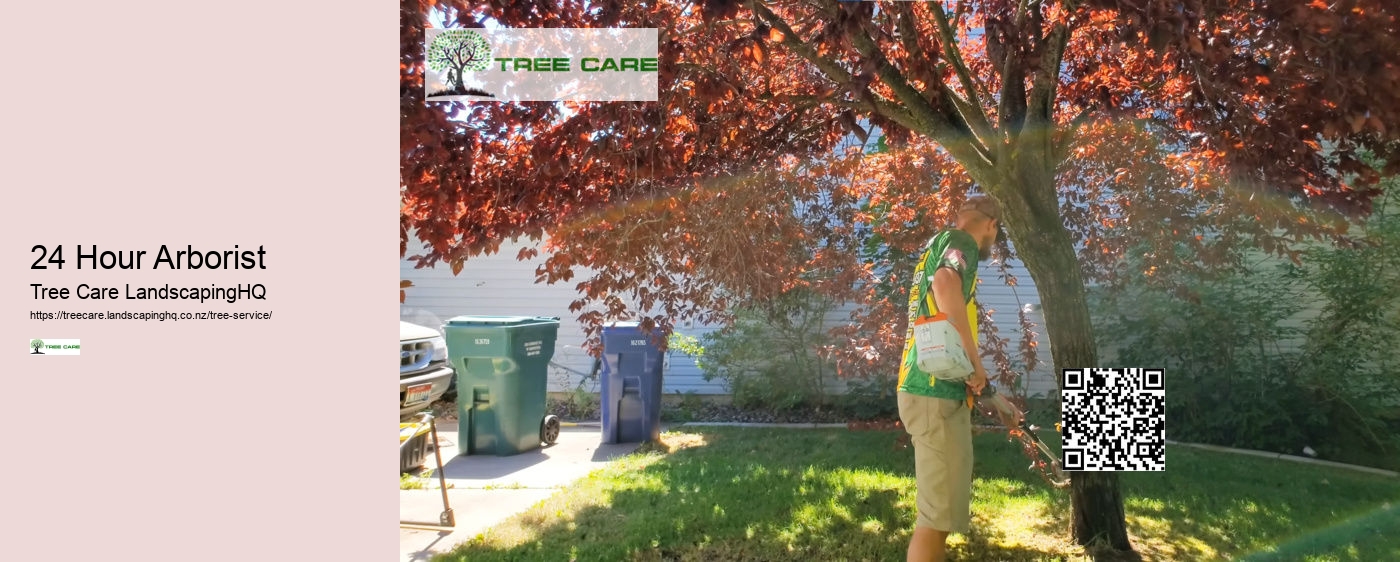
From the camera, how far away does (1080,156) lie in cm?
490

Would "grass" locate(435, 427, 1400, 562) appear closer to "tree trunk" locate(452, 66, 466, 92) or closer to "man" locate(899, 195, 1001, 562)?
"man" locate(899, 195, 1001, 562)

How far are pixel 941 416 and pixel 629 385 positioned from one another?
426cm

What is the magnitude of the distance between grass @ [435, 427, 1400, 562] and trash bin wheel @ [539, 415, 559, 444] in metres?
0.88

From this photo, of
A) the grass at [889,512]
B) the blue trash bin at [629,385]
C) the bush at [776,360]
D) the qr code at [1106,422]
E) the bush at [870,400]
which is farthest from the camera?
the bush at [776,360]

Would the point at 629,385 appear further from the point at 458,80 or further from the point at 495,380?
the point at 458,80

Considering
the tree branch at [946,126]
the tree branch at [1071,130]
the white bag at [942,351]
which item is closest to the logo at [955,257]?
the white bag at [942,351]

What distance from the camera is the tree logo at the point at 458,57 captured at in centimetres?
286

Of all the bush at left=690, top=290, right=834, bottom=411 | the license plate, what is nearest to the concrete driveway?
the license plate

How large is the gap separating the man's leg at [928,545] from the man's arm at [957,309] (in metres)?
0.56

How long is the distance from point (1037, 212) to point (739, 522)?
2.17m

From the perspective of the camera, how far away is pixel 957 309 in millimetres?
2848

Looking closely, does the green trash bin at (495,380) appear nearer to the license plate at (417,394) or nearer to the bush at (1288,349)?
the license plate at (417,394)

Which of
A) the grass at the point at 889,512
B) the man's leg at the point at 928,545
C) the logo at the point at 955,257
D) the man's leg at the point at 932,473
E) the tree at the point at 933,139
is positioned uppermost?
the tree at the point at 933,139

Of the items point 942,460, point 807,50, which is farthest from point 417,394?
point 942,460
